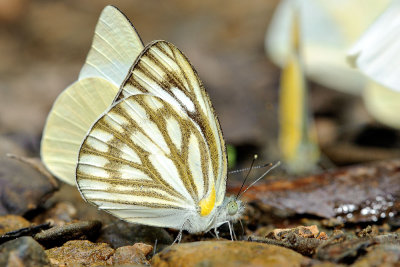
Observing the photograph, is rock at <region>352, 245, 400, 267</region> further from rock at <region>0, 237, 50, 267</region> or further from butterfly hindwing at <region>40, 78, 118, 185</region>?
butterfly hindwing at <region>40, 78, 118, 185</region>

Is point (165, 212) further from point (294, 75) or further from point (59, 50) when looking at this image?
point (59, 50)

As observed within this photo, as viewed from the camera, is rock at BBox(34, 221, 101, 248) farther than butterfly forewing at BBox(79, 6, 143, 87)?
No

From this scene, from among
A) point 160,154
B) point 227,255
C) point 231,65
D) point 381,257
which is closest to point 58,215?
point 160,154

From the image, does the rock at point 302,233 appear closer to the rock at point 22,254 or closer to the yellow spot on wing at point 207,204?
the yellow spot on wing at point 207,204

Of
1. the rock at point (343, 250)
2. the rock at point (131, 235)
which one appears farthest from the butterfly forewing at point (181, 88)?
the rock at point (343, 250)

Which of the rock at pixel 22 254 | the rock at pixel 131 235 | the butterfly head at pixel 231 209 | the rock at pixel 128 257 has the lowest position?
the rock at pixel 131 235

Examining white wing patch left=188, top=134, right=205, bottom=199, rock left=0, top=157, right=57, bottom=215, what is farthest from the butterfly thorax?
rock left=0, top=157, right=57, bottom=215

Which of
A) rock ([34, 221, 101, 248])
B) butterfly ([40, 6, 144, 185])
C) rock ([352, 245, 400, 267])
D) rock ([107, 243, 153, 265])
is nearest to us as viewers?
rock ([352, 245, 400, 267])
